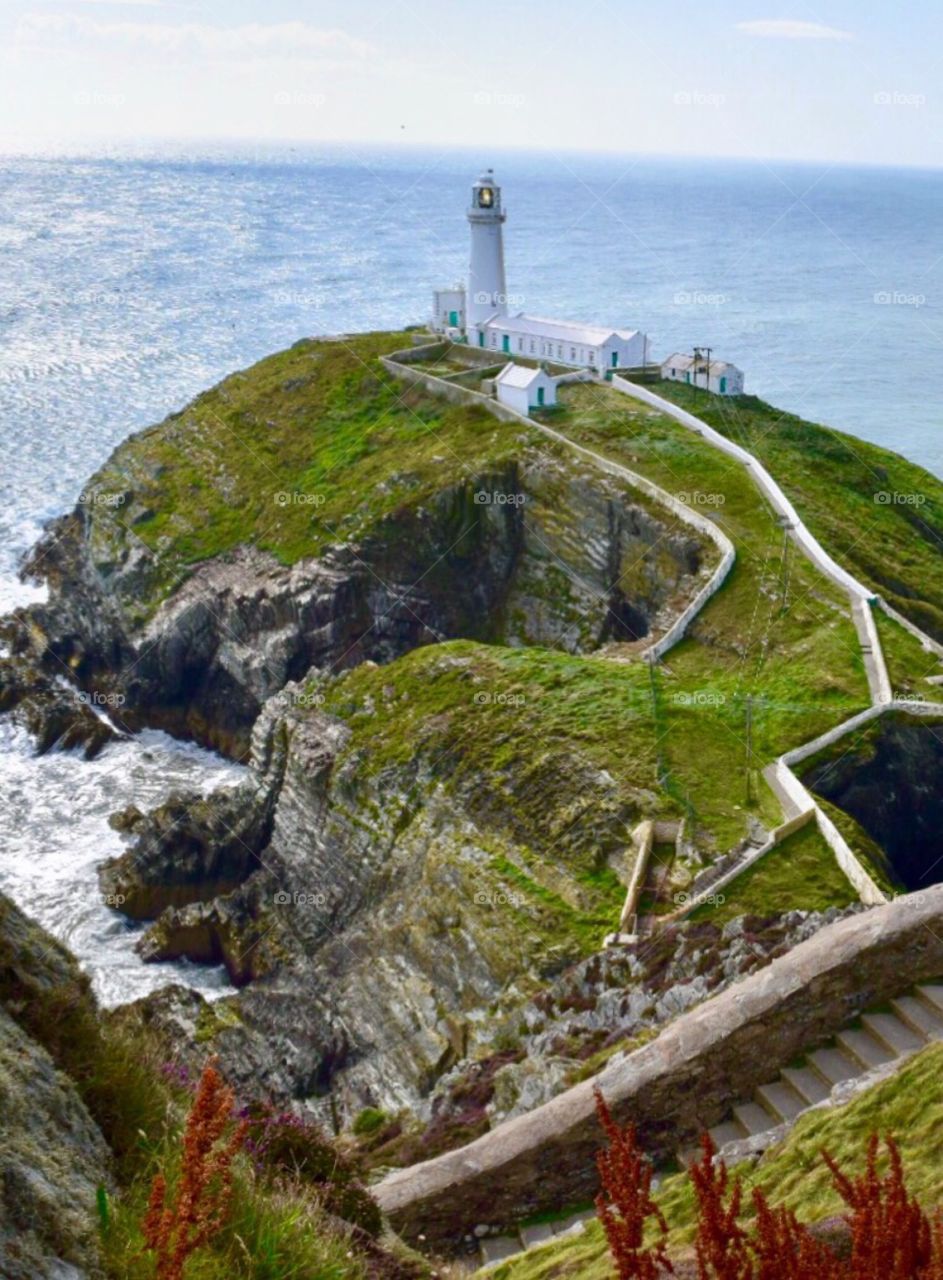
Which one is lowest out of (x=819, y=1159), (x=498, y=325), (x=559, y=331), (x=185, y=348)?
(x=819, y=1159)

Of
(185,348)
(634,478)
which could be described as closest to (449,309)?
(634,478)

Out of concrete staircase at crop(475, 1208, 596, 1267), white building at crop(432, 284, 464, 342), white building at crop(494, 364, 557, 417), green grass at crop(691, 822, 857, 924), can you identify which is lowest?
green grass at crop(691, 822, 857, 924)

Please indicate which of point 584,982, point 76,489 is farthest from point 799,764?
point 76,489

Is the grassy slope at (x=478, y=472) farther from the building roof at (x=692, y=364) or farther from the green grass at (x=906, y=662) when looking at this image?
the building roof at (x=692, y=364)

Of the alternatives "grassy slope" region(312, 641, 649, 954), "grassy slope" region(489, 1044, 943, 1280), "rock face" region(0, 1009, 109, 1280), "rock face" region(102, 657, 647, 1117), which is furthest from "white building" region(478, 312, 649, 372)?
"rock face" region(0, 1009, 109, 1280)

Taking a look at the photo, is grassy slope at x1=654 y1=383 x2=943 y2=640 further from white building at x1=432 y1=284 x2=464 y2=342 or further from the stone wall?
the stone wall

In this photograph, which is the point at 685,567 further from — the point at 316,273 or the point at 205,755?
the point at 316,273

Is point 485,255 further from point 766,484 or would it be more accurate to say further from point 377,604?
point 766,484
